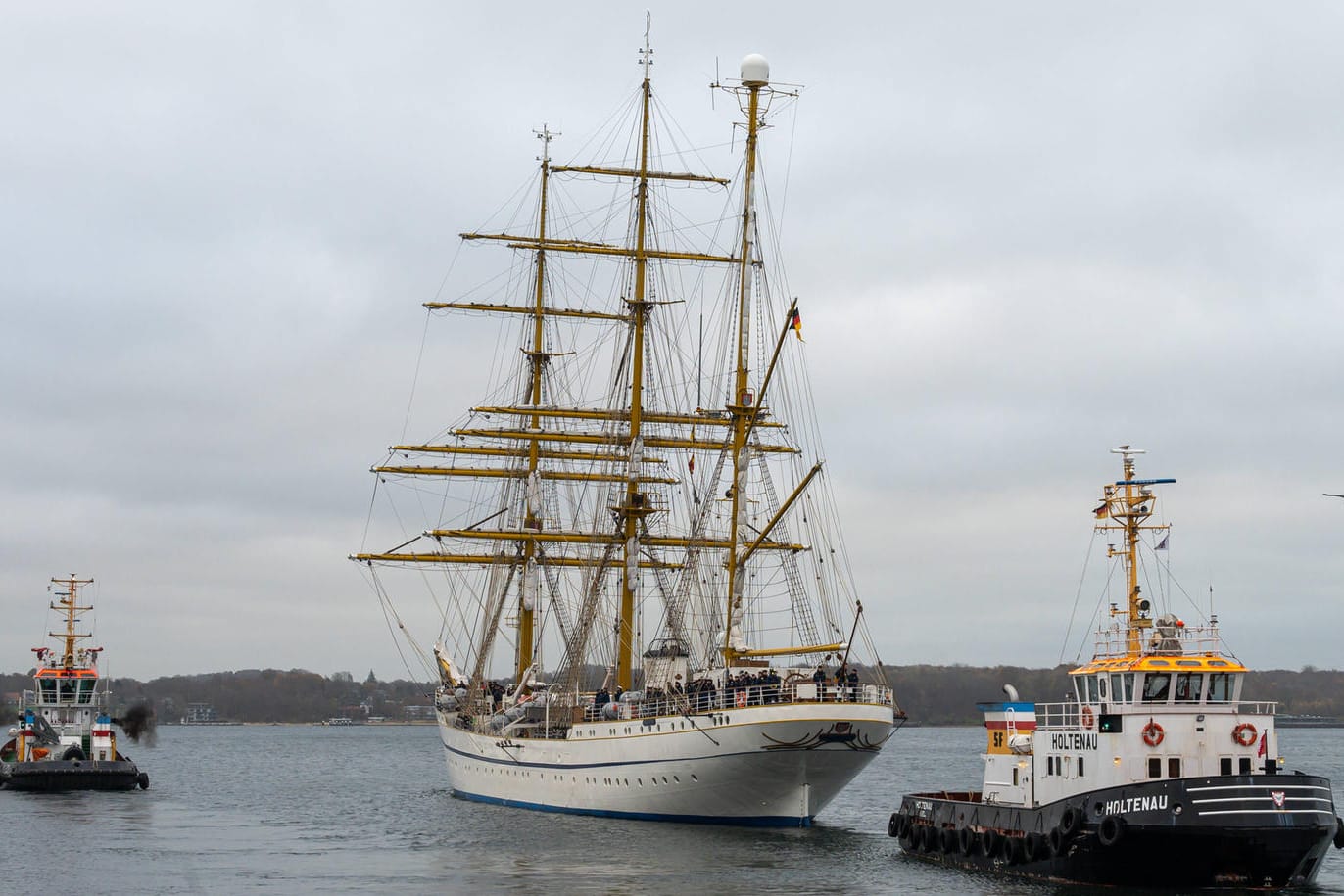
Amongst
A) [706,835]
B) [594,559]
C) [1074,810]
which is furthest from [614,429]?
[1074,810]

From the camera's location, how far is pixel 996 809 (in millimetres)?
46125

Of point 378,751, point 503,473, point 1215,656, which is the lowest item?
point 378,751

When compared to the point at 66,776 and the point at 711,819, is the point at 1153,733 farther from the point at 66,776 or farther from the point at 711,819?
the point at 66,776

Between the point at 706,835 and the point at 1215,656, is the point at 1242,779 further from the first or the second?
the point at 706,835

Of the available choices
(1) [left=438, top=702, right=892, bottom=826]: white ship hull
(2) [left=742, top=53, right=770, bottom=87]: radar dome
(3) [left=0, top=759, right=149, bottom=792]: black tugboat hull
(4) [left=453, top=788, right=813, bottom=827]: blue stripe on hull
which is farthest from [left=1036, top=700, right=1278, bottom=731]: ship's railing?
(3) [left=0, top=759, right=149, bottom=792]: black tugboat hull

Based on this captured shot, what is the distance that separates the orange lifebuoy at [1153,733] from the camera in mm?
41000

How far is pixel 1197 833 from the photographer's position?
38.5m

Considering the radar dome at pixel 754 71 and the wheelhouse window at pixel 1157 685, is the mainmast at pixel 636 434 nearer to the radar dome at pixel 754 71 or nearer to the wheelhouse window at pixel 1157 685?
the radar dome at pixel 754 71

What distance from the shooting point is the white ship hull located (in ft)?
189

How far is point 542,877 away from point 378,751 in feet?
498

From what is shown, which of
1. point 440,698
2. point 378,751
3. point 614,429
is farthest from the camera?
point 378,751

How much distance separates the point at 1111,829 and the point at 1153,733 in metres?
2.75

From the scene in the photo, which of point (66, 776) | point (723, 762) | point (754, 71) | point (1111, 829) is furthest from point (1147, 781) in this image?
point (66, 776)

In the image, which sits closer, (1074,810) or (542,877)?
(1074,810)
